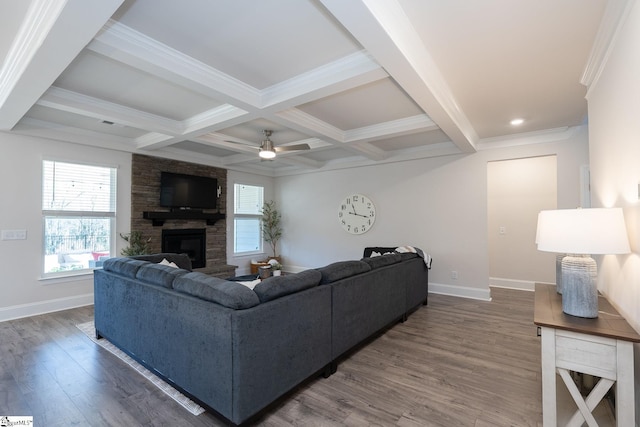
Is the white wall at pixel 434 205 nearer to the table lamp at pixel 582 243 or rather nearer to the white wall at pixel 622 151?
the white wall at pixel 622 151

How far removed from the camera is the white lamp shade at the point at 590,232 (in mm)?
1628

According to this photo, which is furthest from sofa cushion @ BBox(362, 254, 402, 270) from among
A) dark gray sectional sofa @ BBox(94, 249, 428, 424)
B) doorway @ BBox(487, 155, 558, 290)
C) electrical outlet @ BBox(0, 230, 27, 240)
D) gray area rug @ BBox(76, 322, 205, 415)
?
electrical outlet @ BBox(0, 230, 27, 240)

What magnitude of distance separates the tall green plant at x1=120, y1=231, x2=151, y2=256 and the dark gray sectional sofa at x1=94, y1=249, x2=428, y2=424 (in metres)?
1.72

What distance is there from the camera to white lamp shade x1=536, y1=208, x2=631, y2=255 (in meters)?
1.63

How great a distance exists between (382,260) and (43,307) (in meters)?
4.60

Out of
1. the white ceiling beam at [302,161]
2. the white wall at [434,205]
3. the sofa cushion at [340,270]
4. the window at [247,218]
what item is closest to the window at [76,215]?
the window at [247,218]

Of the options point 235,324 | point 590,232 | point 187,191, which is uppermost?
point 187,191

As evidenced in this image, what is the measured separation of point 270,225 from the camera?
7320mm

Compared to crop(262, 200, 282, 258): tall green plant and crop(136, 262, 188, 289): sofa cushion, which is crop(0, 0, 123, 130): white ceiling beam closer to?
crop(136, 262, 188, 289): sofa cushion

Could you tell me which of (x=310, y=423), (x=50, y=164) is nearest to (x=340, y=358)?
(x=310, y=423)

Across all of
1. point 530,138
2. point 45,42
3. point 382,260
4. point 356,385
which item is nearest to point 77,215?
point 45,42

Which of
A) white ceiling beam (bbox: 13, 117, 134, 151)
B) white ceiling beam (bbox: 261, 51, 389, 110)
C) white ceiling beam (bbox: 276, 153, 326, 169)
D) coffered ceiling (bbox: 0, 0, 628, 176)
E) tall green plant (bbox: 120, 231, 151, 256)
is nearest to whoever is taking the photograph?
coffered ceiling (bbox: 0, 0, 628, 176)

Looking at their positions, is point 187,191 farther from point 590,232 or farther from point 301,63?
point 590,232

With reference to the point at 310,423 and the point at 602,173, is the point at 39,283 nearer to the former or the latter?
the point at 310,423
